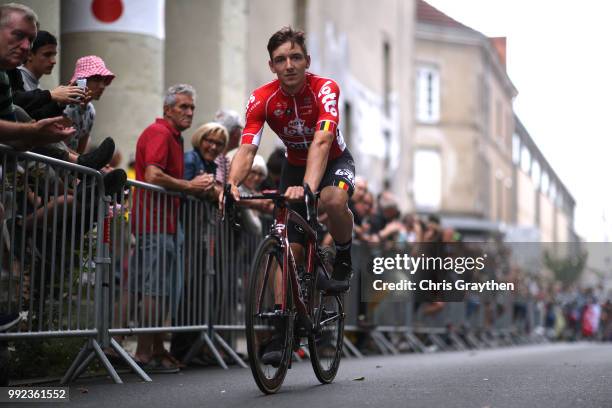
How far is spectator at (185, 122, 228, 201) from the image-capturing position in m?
10.8

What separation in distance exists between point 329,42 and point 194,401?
21.5 m

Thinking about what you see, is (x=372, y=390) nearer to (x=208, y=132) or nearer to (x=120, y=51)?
(x=208, y=132)

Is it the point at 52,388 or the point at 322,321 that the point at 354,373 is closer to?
the point at 322,321

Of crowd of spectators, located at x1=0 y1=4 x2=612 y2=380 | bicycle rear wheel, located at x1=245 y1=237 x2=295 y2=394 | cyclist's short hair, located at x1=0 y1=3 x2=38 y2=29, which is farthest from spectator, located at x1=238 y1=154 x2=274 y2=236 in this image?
cyclist's short hair, located at x1=0 y1=3 x2=38 y2=29

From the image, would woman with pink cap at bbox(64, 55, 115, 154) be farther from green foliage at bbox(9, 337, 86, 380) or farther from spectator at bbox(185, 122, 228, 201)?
spectator at bbox(185, 122, 228, 201)

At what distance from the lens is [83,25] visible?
15.7 meters

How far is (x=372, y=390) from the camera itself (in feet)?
25.0

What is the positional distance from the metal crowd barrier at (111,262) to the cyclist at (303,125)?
1.25m

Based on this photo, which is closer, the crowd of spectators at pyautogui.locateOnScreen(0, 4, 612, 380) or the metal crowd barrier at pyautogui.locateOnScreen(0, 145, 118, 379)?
the crowd of spectators at pyautogui.locateOnScreen(0, 4, 612, 380)

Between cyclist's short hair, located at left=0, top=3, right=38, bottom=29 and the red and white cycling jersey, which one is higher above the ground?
cyclist's short hair, located at left=0, top=3, right=38, bottom=29

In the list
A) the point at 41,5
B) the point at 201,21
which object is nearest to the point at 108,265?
the point at 41,5

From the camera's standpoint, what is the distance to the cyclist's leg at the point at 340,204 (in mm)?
7901

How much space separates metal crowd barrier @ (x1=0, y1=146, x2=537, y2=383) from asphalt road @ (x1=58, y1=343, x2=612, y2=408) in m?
0.41
